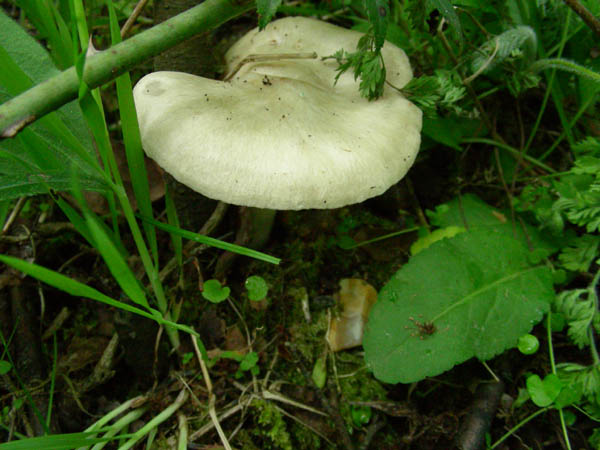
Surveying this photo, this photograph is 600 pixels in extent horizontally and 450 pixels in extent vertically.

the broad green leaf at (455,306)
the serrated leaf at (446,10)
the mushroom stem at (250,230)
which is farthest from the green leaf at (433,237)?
the serrated leaf at (446,10)

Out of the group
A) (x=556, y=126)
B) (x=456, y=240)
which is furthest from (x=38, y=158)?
(x=556, y=126)

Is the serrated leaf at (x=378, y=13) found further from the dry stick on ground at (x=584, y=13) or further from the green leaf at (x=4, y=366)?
the green leaf at (x=4, y=366)

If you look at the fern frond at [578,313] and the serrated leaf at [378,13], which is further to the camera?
the fern frond at [578,313]

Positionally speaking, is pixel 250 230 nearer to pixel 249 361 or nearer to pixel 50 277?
pixel 249 361

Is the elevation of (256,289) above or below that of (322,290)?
above

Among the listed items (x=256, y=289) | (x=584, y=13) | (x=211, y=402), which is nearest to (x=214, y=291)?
(x=256, y=289)

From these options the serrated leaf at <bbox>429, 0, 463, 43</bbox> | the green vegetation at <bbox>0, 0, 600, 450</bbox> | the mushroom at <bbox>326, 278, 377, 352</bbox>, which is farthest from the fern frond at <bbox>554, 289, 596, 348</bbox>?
the serrated leaf at <bbox>429, 0, 463, 43</bbox>
